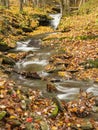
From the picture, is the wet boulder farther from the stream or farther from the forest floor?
the forest floor

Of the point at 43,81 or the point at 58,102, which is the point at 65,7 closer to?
the point at 43,81

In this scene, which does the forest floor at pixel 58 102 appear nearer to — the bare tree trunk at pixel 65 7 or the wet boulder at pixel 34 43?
the wet boulder at pixel 34 43

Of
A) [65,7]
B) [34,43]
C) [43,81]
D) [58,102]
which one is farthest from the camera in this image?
[65,7]

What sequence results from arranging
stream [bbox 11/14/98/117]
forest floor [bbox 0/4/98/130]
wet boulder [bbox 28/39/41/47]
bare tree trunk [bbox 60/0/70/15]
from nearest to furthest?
forest floor [bbox 0/4/98/130] < stream [bbox 11/14/98/117] < wet boulder [bbox 28/39/41/47] < bare tree trunk [bbox 60/0/70/15]

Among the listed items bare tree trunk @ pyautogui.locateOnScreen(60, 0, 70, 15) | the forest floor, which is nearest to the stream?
the forest floor

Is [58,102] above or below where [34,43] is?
above

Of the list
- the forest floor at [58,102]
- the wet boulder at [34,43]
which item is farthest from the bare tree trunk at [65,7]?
the forest floor at [58,102]

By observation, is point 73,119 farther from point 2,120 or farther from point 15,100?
point 2,120

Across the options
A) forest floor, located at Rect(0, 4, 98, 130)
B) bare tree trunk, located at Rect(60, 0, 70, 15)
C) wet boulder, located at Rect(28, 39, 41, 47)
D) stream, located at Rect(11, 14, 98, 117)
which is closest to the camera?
forest floor, located at Rect(0, 4, 98, 130)

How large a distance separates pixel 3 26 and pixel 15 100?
1555cm

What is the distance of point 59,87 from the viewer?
1113 centimetres

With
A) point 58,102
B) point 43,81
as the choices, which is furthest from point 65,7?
point 58,102

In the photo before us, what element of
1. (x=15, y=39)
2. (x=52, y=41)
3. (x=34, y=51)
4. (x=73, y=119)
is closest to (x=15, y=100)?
(x=73, y=119)

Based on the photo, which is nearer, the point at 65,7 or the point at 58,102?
the point at 58,102
